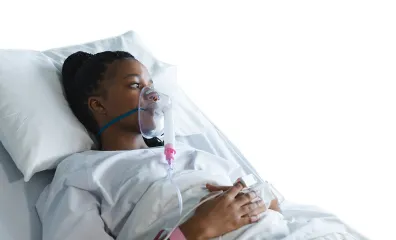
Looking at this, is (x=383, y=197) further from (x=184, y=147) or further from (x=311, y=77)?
(x=184, y=147)

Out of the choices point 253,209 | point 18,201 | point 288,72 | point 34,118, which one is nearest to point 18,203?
point 18,201

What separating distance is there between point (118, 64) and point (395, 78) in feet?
4.81

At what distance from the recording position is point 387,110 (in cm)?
237

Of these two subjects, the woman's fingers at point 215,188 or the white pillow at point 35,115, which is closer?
the woman's fingers at point 215,188

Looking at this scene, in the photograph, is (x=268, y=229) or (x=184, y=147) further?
(x=184, y=147)

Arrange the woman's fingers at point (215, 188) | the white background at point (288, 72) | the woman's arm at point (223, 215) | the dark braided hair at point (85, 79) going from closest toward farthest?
the woman's arm at point (223, 215), the woman's fingers at point (215, 188), the dark braided hair at point (85, 79), the white background at point (288, 72)

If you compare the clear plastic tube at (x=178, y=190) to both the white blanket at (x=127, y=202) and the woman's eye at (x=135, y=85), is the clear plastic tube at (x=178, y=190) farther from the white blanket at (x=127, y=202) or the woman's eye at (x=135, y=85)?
the woman's eye at (x=135, y=85)

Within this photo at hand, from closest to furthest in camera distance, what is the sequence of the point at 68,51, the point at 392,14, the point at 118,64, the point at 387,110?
1. the point at 118,64
2. the point at 68,51
3. the point at 387,110
4. the point at 392,14

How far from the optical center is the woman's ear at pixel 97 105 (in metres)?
1.66

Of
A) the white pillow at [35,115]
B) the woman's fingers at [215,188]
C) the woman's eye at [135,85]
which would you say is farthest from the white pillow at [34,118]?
the woman's fingers at [215,188]

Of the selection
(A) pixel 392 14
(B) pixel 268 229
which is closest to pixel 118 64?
(B) pixel 268 229

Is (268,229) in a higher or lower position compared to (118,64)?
lower

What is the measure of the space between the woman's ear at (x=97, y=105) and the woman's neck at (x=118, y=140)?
0.22ft

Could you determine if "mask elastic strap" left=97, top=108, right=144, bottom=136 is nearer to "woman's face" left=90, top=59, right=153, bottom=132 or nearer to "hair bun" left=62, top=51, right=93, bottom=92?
"woman's face" left=90, top=59, right=153, bottom=132
